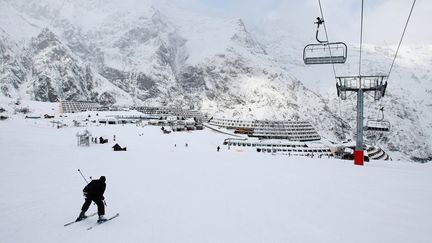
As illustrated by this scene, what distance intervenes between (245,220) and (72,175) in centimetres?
1038

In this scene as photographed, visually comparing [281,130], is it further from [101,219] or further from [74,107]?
[74,107]

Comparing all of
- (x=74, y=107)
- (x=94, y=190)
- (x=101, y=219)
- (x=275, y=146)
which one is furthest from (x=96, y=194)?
(x=74, y=107)

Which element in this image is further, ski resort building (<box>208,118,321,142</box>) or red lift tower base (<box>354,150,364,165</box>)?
ski resort building (<box>208,118,321,142</box>)

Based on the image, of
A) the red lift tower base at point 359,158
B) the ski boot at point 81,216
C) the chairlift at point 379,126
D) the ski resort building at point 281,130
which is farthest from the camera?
the ski resort building at point 281,130

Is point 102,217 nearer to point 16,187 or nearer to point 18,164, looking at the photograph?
point 16,187

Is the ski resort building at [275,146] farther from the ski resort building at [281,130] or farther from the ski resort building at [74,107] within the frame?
the ski resort building at [74,107]

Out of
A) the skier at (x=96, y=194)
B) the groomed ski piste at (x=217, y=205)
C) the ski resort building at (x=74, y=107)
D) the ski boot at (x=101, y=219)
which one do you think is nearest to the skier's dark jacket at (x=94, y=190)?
the skier at (x=96, y=194)

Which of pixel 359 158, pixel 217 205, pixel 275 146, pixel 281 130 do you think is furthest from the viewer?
pixel 281 130

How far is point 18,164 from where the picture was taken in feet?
57.6

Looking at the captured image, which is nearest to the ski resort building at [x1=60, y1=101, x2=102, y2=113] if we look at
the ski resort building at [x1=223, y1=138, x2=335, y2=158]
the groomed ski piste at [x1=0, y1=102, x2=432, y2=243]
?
the ski resort building at [x1=223, y1=138, x2=335, y2=158]

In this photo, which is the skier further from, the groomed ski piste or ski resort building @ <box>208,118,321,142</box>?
ski resort building @ <box>208,118,321,142</box>

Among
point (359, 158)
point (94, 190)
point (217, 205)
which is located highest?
point (94, 190)

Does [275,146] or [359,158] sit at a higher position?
[359,158]

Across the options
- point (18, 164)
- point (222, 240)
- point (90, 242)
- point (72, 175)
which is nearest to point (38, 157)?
point (18, 164)
